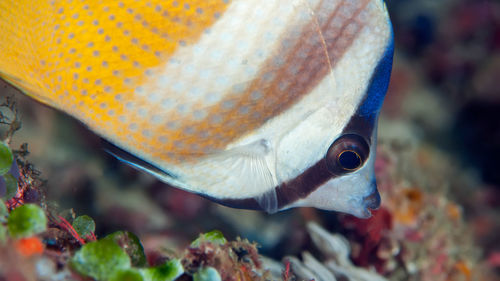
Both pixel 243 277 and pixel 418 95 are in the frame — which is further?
pixel 418 95

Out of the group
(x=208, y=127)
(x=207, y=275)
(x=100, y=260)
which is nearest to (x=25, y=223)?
(x=100, y=260)

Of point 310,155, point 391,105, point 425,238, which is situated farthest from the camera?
point 391,105

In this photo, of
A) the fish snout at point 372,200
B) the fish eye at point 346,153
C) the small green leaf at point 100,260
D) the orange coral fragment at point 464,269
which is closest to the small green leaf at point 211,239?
the small green leaf at point 100,260

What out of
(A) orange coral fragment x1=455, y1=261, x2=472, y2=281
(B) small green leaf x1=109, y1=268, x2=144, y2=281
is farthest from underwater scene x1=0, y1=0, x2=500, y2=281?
(A) orange coral fragment x1=455, y1=261, x2=472, y2=281

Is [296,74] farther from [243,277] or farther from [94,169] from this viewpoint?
[94,169]

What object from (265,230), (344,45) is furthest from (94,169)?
(344,45)

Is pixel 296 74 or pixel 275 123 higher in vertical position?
pixel 296 74

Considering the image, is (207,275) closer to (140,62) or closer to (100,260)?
(100,260)
